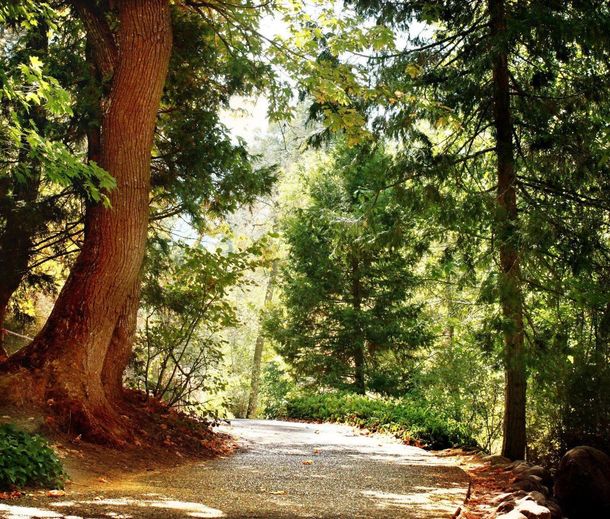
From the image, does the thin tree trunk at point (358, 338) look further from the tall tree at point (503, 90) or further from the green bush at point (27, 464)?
the green bush at point (27, 464)

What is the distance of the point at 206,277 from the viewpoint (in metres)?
9.21

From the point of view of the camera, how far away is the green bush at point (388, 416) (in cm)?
988

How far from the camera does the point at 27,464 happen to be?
15.2 ft

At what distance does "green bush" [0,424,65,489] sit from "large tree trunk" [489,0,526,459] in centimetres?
505

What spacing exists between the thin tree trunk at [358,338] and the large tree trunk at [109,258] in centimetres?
1071

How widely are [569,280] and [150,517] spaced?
18.0 feet

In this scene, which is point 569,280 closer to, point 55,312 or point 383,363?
point 55,312

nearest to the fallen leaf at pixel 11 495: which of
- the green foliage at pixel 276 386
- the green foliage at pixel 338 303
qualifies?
the green foliage at pixel 338 303

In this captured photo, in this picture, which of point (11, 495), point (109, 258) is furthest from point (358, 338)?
point (11, 495)

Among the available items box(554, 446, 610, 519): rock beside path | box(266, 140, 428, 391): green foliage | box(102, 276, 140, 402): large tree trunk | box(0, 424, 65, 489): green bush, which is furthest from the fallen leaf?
box(266, 140, 428, 391): green foliage

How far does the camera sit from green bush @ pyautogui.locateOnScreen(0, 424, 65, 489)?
4418mm

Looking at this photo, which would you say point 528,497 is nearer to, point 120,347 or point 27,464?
point 27,464

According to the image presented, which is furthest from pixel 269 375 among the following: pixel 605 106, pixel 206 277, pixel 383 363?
pixel 605 106

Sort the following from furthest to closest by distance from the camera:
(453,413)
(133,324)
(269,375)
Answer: (269,375), (453,413), (133,324)
